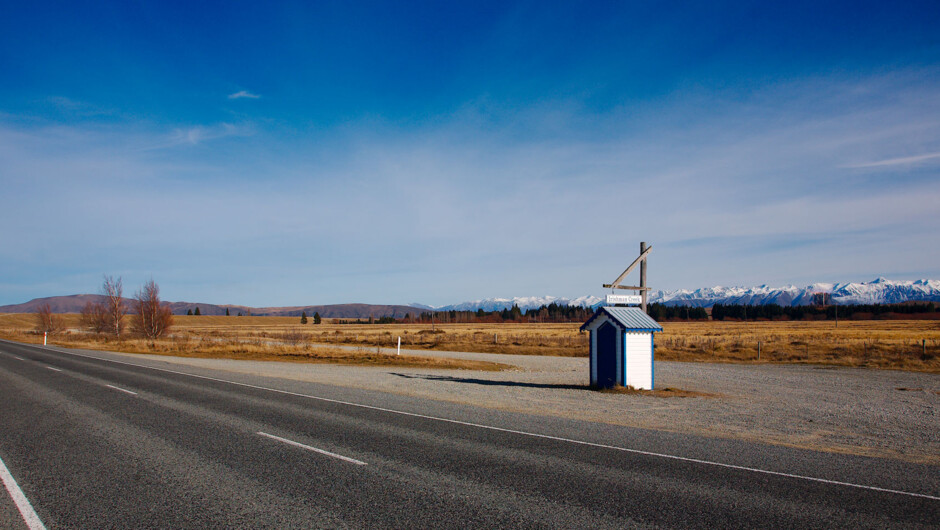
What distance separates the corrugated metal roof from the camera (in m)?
17.3

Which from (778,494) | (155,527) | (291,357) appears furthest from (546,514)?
(291,357)

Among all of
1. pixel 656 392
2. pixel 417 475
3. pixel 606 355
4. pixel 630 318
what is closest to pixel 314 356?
pixel 606 355

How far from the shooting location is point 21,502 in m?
6.08

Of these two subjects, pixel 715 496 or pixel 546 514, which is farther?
pixel 715 496

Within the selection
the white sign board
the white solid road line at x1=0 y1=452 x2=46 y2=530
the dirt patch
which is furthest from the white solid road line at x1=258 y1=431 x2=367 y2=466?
the white sign board

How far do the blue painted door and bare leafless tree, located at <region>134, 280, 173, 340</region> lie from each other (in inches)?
2516

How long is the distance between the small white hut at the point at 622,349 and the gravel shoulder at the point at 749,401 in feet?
2.98

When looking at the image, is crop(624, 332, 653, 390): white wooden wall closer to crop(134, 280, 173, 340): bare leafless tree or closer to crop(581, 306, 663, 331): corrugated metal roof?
crop(581, 306, 663, 331): corrugated metal roof

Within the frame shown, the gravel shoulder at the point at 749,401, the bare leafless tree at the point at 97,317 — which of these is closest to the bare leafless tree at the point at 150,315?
the bare leafless tree at the point at 97,317

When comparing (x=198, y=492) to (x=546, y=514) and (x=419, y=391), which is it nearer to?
(x=546, y=514)

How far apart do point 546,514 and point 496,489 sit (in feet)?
3.23

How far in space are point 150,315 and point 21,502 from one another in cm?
Result: 6996

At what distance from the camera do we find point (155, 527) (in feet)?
17.4

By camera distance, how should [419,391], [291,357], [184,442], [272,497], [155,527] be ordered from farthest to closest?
[291,357], [419,391], [184,442], [272,497], [155,527]
